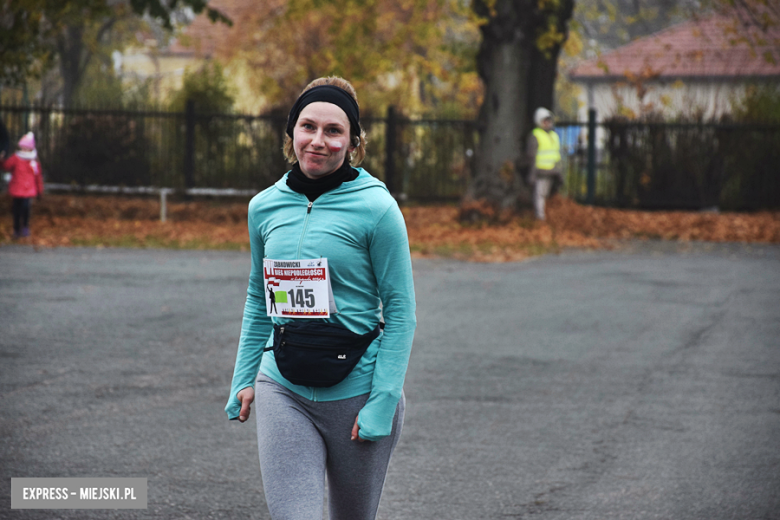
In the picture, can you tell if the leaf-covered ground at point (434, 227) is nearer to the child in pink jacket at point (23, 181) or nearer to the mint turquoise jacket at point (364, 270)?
the child in pink jacket at point (23, 181)

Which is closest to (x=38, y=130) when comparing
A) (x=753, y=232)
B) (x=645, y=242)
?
(x=645, y=242)

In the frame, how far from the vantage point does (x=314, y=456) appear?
9.26ft

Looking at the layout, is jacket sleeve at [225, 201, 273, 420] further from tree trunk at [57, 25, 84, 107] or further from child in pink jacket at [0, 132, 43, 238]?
tree trunk at [57, 25, 84, 107]

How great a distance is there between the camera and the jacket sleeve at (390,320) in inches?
111

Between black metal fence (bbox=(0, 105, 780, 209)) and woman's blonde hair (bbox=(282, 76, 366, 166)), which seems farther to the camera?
black metal fence (bbox=(0, 105, 780, 209))

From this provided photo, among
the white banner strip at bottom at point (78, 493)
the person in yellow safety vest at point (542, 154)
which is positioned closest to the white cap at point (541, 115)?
the person in yellow safety vest at point (542, 154)

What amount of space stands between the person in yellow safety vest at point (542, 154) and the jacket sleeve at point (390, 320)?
15.5 meters

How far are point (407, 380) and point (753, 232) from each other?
12.6 meters

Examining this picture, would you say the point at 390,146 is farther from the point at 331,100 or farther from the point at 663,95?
the point at 663,95

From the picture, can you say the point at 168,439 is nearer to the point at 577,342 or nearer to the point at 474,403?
the point at 474,403

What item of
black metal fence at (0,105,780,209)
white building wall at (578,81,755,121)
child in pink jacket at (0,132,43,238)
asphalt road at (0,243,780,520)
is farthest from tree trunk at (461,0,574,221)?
child in pink jacket at (0,132,43,238)

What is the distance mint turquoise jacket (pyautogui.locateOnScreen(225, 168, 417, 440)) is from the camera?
2832 millimetres

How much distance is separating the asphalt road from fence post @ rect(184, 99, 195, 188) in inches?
365

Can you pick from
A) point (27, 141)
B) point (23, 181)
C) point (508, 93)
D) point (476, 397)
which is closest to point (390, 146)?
point (508, 93)
